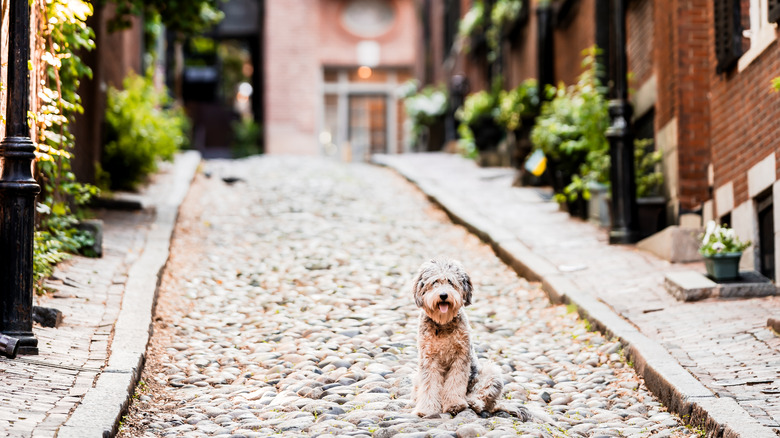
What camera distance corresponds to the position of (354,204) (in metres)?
14.3

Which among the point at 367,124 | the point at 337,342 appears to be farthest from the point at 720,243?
the point at 367,124

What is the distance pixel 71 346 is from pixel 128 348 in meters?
0.36

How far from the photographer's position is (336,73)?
32.0 meters

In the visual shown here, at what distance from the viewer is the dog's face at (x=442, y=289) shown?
17.1 ft

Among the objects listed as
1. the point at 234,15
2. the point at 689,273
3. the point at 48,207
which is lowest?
the point at 689,273

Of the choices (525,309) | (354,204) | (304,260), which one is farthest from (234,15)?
(525,309)

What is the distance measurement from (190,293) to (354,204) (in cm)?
552

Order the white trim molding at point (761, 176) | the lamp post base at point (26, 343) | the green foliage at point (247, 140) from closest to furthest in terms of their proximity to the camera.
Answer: the lamp post base at point (26, 343)
the white trim molding at point (761, 176)
the green foliage at point (247, 140)

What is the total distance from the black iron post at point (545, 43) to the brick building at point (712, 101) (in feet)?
8.18

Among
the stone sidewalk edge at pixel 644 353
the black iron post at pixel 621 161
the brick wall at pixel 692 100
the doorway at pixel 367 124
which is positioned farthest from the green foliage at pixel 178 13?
the doorway at pixel 367 124

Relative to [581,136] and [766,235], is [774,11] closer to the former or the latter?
[766,235]

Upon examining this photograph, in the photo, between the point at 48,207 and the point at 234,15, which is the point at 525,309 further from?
the point at 234,15

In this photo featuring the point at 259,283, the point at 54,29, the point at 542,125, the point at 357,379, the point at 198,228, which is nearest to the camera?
the point at 357,379

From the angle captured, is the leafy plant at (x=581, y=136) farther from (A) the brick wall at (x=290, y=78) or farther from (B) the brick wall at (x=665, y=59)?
(A) the brick wall at (x=290, y=78)
